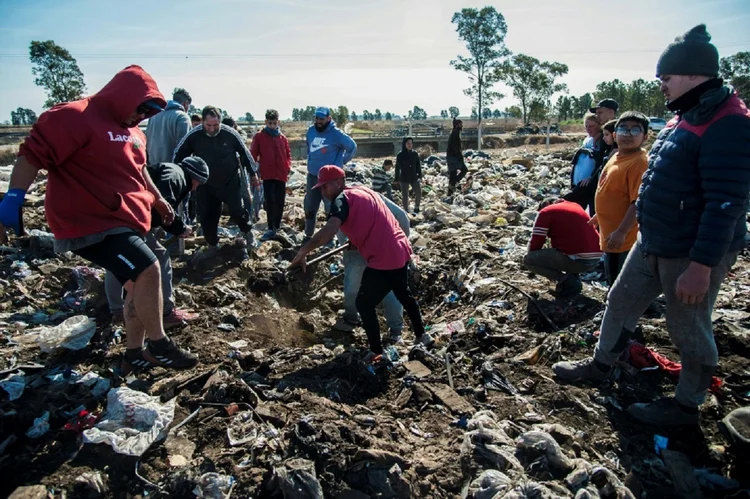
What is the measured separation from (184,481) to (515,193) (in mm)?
9192

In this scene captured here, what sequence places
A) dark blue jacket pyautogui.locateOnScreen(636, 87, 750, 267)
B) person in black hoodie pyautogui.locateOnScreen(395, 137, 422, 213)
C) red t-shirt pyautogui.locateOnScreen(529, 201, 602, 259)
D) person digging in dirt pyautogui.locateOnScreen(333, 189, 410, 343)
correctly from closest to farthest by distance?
dark blue jacket pyautogui.locateOnScreen(636, 87, 750, 267), person digging in dirt pyautogui.locateOnScreen(333, 189, 410, 343), red t-shirt pyautogui.locateOnScreen(529, 201, 602, 259), person in black hoodie pyautogui.locateOnScreen(395, 137, 422, 213)

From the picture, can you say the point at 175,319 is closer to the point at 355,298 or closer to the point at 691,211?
the point at 355,298

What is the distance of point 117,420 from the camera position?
236 cm

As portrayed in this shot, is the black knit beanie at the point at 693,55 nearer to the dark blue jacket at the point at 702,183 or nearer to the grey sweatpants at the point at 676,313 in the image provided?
the dark blue jacket at the point at 702,183

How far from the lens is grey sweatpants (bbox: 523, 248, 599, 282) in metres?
4.41

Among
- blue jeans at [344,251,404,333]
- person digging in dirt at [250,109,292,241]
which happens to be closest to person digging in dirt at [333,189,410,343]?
blue jeans at [344,251,404,333]

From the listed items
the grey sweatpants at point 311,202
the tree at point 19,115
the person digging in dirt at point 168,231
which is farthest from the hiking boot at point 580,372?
the tree at point 19,115

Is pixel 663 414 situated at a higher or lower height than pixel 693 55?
lower

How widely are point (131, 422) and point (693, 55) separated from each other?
3.24 meters

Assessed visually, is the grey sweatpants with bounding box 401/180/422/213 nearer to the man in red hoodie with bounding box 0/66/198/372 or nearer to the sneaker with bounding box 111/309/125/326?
the sneaker with bounding box 111/309/125/326

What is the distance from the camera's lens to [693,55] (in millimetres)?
2141

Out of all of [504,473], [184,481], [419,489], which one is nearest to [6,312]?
[184,481]

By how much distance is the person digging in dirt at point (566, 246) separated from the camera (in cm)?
439

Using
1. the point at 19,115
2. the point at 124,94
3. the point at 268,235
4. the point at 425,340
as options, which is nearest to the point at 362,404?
the point at 425,340
